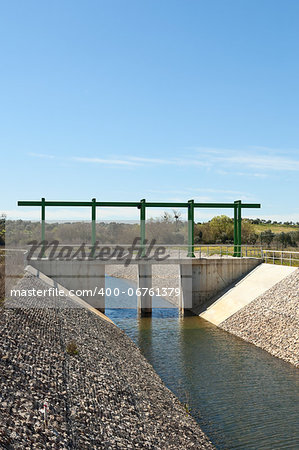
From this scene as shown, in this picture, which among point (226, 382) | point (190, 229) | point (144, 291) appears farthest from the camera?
point (190, 229)

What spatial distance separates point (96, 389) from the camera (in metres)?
12.0

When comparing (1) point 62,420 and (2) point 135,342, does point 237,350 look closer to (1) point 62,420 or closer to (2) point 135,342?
(2) point 135,342

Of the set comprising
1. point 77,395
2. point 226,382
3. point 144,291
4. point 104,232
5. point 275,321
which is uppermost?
point 104,232

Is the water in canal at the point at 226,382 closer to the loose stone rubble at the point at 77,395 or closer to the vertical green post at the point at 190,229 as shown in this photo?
the loose stone rubble at the point at 77,395

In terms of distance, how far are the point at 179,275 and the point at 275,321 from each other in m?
10.00

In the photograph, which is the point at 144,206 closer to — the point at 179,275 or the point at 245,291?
the point at 179,275

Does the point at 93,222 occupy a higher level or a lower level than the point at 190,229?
higher

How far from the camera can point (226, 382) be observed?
16.1 m

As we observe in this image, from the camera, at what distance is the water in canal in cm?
1203

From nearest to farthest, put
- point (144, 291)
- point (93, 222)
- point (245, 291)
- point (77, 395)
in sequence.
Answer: point (77, 395) → point (245, 291) → point (93, 222) → point (144, 291)

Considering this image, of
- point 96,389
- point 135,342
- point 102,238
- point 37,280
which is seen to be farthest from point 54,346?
point 102,238

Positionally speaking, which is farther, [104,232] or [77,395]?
[104,232]

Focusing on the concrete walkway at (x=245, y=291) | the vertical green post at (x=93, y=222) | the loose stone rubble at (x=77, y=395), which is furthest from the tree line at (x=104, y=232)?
the loose stone rubble at (x=77, y=395)

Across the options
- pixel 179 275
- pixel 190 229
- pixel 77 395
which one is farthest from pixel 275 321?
pixel 77 395
